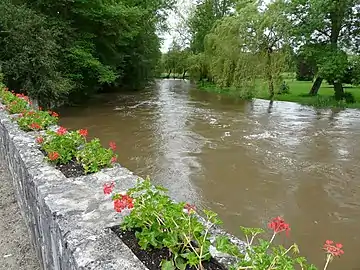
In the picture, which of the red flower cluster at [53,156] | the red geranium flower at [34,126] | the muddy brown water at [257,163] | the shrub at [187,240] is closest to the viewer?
the shrub at [187,240]

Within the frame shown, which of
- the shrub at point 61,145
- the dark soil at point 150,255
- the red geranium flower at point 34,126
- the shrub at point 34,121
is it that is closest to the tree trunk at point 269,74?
the shrub at point 34,121

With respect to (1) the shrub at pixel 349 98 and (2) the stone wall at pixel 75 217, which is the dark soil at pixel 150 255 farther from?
(1) the shrub at pixel 349 98

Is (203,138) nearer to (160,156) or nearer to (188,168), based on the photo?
(160,156)

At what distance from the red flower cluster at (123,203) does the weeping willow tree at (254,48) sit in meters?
15.6

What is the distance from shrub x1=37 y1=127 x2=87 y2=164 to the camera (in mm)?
2863

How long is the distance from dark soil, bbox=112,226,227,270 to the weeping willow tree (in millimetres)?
15712

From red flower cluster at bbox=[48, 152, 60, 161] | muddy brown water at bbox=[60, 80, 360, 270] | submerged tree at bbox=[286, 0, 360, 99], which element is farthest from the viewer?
submerged tree at bbox=[286, 0, 360, 99]

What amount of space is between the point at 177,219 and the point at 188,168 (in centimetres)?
520

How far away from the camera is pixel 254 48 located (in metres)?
16.6

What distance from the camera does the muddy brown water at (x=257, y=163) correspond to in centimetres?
458

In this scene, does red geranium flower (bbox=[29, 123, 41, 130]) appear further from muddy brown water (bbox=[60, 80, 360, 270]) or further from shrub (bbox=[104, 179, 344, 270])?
shrub (bbox=[104, 179, 344, 270])

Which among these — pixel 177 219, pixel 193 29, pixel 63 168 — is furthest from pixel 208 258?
pixel 193 29

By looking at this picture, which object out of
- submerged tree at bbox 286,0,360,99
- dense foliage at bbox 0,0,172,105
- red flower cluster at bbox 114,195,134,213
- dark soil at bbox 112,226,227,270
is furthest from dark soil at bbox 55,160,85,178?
submerged tree at bbox 286,0,360,99

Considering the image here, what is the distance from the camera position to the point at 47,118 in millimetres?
4566
